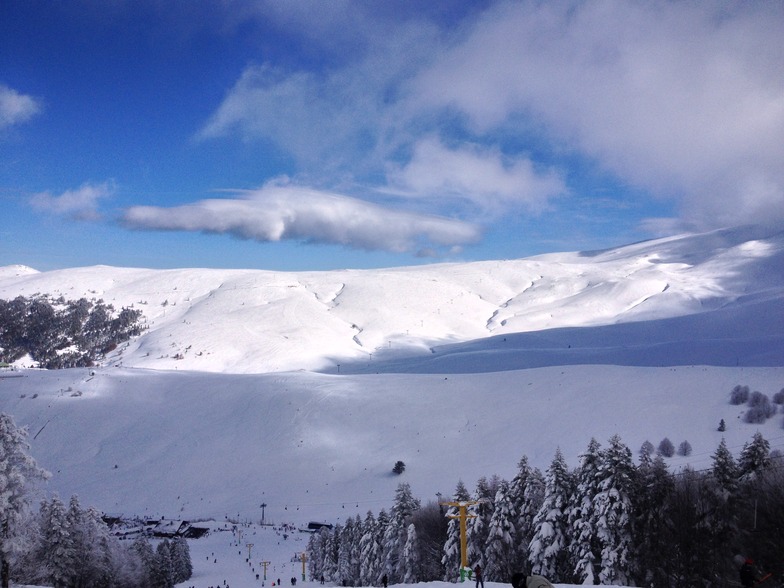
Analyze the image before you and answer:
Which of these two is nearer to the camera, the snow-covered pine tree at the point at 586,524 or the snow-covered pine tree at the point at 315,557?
the snow-covered pine tree at the point at 586,524

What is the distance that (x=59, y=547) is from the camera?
29781 millimetres

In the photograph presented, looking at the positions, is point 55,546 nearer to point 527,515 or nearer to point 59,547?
point 59,547

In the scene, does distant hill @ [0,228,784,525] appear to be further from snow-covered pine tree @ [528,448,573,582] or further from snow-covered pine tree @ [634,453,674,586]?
snow-covered pine tree @ [634,453,674,586]

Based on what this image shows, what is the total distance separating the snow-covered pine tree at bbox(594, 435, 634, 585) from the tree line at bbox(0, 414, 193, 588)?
2100cm

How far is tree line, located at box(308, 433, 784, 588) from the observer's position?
22.1m

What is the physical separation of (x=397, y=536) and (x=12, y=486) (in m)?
20.6

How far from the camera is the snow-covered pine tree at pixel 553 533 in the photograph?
2588 centimetres

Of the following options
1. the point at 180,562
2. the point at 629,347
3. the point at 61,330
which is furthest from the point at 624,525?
the point at 61,330

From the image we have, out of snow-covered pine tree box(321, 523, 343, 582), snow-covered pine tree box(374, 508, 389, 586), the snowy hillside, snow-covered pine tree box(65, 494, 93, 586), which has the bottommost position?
snow-covered pine tree box(321, 523, 343, 582)

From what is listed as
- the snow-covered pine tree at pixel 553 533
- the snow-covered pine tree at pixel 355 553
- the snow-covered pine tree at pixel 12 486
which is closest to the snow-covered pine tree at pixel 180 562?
the snow-covered pine tree at pixel 355 553

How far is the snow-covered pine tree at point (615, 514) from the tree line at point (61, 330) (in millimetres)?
155839

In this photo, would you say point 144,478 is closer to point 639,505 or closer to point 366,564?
point 366,564

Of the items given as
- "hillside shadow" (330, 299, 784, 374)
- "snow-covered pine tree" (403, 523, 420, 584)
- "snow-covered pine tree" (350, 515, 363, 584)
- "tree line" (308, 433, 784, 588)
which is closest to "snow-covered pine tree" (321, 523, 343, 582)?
"snow-covered pine tree" (350, 515, 363, 584)

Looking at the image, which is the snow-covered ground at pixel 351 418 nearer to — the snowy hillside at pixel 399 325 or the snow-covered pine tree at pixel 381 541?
the snowy hillside at pixel 399 325
